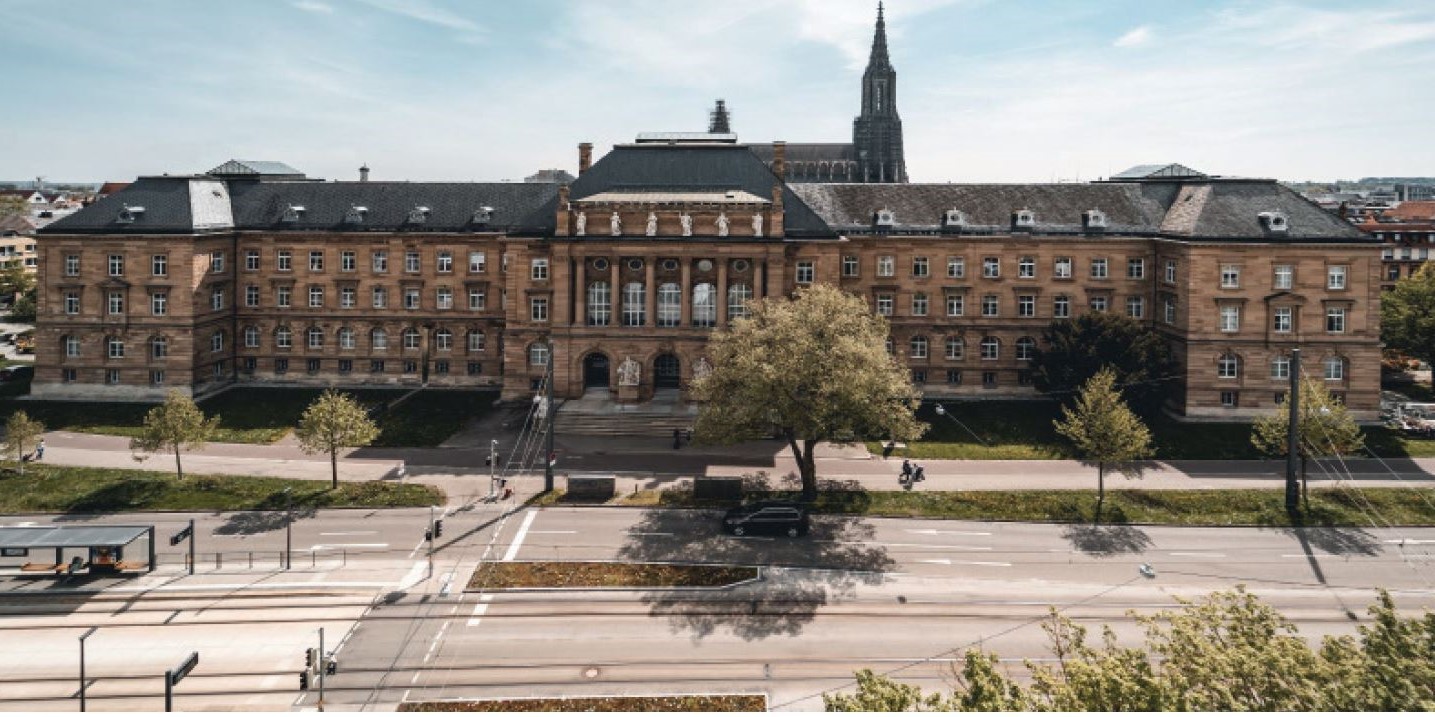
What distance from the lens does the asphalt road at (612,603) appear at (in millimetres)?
36531

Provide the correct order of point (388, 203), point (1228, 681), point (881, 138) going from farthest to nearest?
point (881, 138) → point (388, 203) → point (1228, 681)

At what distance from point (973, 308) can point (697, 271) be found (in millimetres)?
25530

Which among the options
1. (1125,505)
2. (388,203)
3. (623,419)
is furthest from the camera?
(388,203)

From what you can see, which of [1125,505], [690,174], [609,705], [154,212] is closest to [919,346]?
[690,174]

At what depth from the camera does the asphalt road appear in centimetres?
3653

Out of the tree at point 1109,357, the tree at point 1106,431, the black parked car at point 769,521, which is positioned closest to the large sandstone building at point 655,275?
the tree at point 1109,357

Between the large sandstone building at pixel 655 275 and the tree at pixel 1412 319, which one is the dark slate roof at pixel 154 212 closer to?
the large sandstone building at pixel 655 275

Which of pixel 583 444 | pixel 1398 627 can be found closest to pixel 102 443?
pixel 583 444

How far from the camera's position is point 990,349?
8438 centimetres

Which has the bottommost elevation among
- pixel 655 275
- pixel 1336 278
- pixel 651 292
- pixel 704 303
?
pixel 704 303

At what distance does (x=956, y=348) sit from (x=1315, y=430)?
31657mm

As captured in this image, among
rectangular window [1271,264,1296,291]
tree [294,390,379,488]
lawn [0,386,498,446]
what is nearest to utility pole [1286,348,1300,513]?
rectangular window [1271,264,1296,291]

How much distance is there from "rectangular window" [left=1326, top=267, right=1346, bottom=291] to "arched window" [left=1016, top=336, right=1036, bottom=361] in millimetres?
22953

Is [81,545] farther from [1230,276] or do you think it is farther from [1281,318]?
[1281,318]
